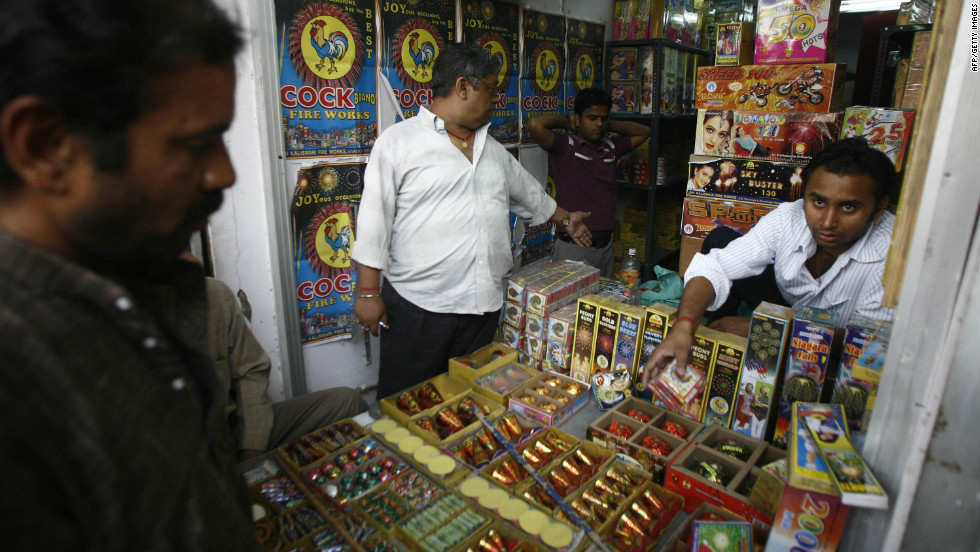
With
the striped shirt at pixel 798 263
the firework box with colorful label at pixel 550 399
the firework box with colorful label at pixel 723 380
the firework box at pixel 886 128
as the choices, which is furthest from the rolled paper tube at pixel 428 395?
the firework box at pixel 886 128

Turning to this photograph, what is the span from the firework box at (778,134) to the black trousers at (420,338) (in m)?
1.68

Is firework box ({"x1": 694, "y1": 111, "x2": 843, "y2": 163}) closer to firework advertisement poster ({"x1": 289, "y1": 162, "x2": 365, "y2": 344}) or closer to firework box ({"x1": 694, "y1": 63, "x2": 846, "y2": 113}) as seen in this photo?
firework box ({"x1": 694, "y1": 63, "x2": 846, "y2": 113})

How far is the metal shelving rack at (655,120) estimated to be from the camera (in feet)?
12.8

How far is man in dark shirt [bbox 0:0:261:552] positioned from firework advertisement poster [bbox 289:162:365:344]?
197 cm

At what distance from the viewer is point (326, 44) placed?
2.51 metres

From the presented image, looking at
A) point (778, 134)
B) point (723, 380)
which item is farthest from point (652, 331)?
point (778, 134)

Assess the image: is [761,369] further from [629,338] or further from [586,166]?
[586,166]

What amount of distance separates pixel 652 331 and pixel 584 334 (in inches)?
10.3

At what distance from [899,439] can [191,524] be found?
1.05 m

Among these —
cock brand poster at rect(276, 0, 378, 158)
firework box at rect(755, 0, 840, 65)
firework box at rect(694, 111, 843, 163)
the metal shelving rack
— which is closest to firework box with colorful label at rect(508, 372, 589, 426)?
cock brand poster at rect(276, 0, 378, 158)

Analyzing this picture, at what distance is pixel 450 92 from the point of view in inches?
90.0

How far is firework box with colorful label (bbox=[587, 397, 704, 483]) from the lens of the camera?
146 cm

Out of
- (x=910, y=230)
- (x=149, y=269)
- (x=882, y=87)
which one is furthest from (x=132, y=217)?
(x=882, y=87)

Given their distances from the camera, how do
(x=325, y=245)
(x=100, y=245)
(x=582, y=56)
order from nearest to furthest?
1. (x=100, y=245)
2. (x=325, y=245)
3. (x=582, y=56)
